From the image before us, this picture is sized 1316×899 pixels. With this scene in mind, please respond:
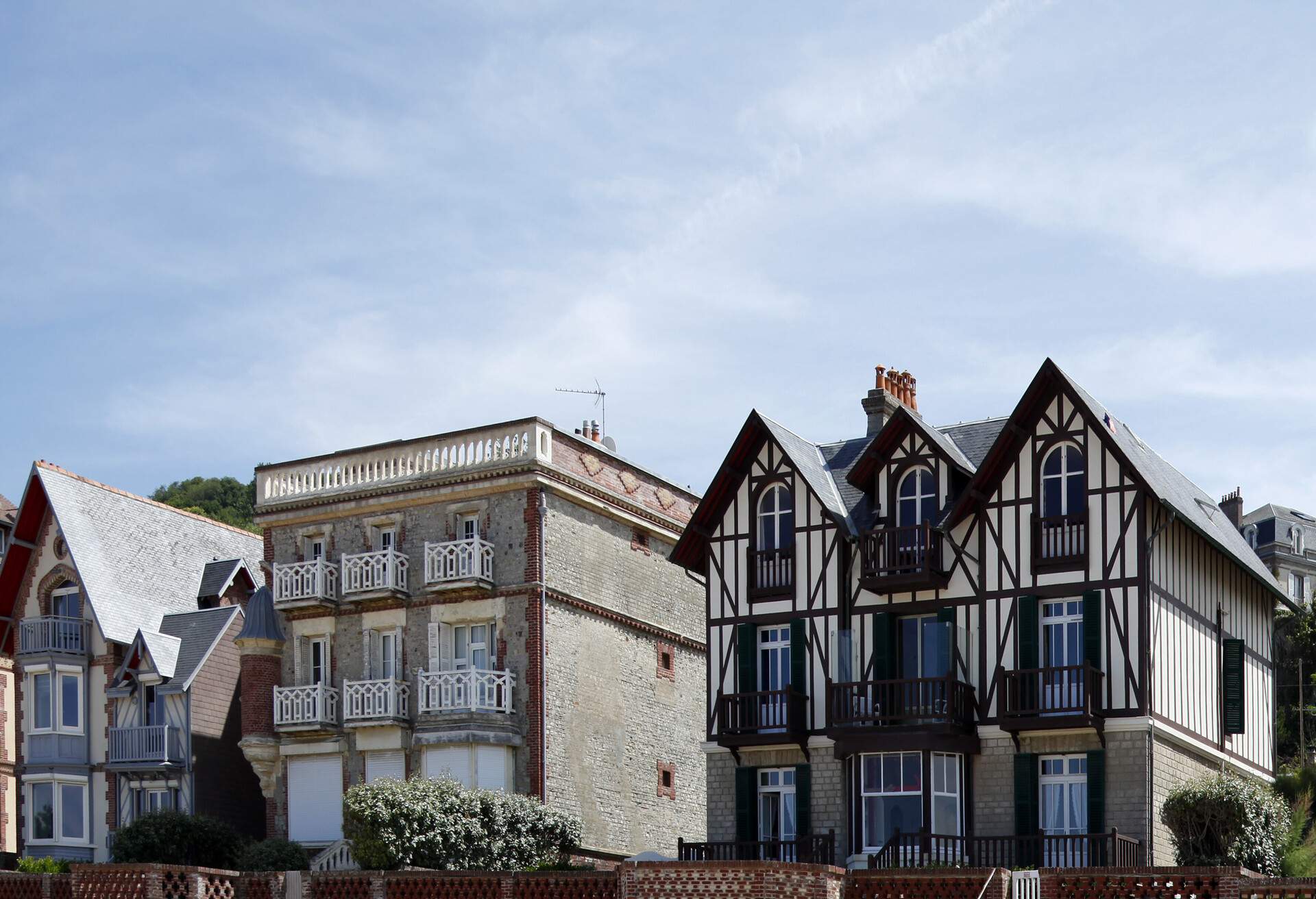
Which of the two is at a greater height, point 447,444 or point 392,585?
point 447,444

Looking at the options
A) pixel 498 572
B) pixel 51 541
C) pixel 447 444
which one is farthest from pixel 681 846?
pixel 51 541

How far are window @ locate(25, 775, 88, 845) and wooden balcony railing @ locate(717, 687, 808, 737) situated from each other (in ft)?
56.8

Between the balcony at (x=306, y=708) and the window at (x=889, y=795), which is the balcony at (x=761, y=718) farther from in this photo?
the balcony at (x=306, y=708)

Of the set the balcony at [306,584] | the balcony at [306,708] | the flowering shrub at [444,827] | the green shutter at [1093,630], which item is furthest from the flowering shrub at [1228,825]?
the balcony at [306,584]

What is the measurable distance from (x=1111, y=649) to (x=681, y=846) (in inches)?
333

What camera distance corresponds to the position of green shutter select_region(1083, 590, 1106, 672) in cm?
3362

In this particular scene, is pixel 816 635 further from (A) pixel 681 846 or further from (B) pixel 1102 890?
(B) pixel 1102 890

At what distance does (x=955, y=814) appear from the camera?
34250 mm

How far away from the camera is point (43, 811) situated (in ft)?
149

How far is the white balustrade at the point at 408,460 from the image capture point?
40.9 m

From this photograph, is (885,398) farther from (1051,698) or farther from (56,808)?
(56,808)

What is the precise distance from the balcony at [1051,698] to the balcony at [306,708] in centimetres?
1510

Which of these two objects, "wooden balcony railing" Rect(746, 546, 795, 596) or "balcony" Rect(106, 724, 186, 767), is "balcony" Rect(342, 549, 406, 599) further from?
"wooden balcony railing" Rect(746, 546, 795, 596)

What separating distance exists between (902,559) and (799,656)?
113 inches
